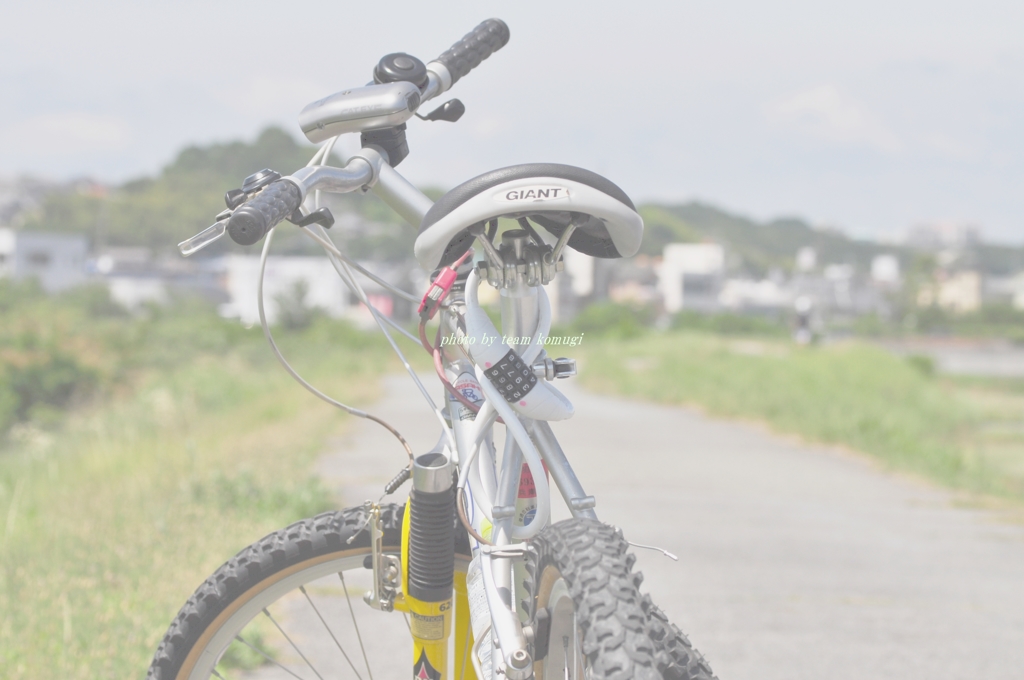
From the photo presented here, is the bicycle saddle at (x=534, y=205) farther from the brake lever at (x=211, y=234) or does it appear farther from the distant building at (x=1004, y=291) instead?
the distant building at (x=1004, y=291)

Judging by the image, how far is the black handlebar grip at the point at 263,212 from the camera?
139 centimetres

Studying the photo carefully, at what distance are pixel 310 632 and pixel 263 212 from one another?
2.68m

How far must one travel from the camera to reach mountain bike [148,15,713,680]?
1411mm

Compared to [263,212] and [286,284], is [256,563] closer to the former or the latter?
[263,212]

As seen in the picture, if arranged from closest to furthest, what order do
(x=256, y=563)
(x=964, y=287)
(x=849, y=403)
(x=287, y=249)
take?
(x=256, y=563) → (x=849, y=403) → (x=287, y=249) → (x=964, y=287)

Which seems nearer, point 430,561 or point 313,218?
point 313,218

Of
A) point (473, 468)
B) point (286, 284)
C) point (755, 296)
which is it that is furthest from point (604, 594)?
point (755, 296)

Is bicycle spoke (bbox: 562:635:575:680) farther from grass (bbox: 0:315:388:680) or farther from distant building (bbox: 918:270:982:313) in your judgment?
distant building (bbox: 918:270:982:313)

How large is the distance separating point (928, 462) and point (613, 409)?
585cm

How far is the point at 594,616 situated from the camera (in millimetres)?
1296

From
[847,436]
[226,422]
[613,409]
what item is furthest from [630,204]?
[613,409]

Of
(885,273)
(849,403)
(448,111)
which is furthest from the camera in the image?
(885,273)

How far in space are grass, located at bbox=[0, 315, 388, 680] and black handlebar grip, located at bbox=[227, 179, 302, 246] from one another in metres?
2.08

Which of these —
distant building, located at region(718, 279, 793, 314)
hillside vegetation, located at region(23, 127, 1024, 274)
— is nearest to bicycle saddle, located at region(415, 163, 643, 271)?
hillside vegetation, located at region(23, 127, 1024, 274)
